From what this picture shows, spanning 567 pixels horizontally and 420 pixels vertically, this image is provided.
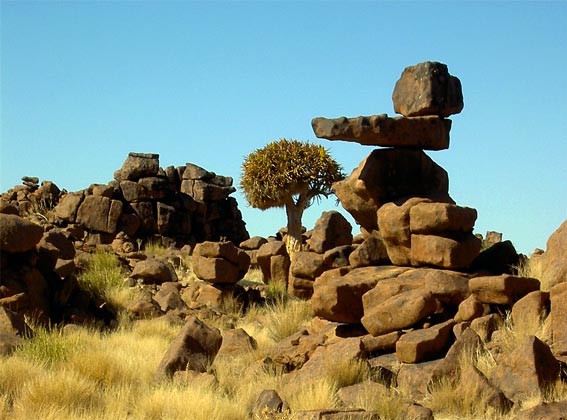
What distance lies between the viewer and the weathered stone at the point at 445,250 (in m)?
13.8

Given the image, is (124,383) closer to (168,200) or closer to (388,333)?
(388,333)

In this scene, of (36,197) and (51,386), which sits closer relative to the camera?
(51,386)

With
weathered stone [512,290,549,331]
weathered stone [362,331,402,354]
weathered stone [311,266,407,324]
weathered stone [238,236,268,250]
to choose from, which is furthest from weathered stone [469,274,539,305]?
weathered stone [238,236,268,250]

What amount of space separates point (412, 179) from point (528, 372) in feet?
18.5

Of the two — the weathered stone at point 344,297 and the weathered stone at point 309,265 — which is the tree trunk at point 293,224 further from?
the weathered stone at point 344,297

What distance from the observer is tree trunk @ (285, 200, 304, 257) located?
87.7 feet

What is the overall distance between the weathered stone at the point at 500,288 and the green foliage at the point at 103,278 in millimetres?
9099

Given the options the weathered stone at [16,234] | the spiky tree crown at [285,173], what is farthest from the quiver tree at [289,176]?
the weathered stone at [16,234]

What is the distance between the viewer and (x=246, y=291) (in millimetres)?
21000

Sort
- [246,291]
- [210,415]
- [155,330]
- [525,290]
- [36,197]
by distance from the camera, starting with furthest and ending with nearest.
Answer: [36,197]
[246,291]
[155,330]
[525,290]
[210,415]

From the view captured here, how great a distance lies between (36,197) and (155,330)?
56.8 feet

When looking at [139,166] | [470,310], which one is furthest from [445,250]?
[139,166]

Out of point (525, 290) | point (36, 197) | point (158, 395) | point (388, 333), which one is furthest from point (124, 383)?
point (36, 197)

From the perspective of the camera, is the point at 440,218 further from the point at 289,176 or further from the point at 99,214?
the point at 99,214
